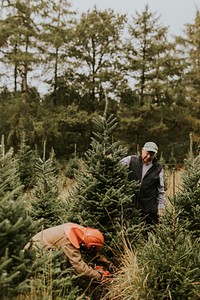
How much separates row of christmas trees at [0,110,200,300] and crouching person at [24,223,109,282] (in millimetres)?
184

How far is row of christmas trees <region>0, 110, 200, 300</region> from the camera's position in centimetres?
360

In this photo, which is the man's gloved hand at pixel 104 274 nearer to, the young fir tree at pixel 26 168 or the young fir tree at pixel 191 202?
the young fir tree at pixel 191 202

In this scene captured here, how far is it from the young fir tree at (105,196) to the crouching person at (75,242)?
74 cm

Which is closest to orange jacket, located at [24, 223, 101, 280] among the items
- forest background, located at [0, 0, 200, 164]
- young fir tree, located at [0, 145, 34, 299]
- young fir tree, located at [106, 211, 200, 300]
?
young fir tree, located at [106, 211, 200, 300]

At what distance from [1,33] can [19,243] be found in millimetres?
20275

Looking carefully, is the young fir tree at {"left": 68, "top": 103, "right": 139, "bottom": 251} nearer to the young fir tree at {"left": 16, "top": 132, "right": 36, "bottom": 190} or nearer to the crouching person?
the crouching person

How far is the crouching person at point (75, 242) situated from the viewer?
5008mm

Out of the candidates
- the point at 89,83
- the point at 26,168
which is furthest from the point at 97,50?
the point at 26,168

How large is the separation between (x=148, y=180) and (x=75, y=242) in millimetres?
A: 2529

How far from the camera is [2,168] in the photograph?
442 centimetres

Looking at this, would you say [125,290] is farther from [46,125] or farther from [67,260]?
[46,125]

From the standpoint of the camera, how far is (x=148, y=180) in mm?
7227

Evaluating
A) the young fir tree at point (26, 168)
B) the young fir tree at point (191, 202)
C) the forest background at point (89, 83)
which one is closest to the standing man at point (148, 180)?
the young fir tree at point (191, 202)

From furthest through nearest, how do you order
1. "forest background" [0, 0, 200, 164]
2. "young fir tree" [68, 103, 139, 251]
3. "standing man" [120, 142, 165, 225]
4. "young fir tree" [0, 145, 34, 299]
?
1. "forest background" [0, 0, 200, 164]
2. "standing man" [120, 142, 165, 225]
3. "young fir tree" [68, 103, 139, 251]
4. "young fir tree" [0, 145, 34, 299]
